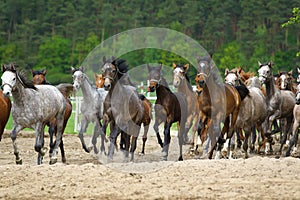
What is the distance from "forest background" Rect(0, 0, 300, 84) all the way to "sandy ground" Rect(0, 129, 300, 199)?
39683 mm

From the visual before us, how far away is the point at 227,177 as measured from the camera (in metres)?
9.48

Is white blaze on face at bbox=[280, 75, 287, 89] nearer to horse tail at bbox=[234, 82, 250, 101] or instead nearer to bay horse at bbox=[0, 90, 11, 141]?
horse tail at bbox=[234, 82, 250, 101]

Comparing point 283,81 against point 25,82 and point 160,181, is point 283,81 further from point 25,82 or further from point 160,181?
point 160,181

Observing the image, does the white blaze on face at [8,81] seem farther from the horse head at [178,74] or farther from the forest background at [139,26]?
the forest background at [139,26]

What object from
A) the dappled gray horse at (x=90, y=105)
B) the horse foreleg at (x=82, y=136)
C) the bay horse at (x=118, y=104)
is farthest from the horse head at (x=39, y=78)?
the bay horse at (x=118, y=104)

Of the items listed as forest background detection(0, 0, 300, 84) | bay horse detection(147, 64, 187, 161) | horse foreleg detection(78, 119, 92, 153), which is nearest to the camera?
bay horse detection(147, 64, 187, 161)

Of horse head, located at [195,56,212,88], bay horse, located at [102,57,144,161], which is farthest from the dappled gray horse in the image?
horse head, located at [195,56,212,88]

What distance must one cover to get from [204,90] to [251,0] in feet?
160

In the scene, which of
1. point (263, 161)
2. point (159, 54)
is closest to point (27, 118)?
point (263, 161)

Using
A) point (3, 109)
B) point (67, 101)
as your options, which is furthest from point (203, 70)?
point (3, 109)

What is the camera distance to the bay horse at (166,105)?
13625mm

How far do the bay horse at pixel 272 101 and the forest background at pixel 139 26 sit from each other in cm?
3287

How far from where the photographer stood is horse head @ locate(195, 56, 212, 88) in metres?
13.1

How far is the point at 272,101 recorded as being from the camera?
649 inches
